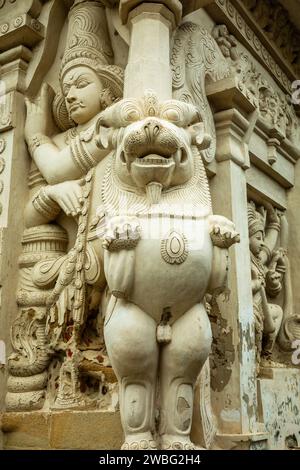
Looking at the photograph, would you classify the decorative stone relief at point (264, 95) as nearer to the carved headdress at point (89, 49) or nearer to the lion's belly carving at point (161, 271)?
the carved headdress at point (89, 49)

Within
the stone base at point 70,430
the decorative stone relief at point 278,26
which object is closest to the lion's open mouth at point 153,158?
the stone base at point 70,430

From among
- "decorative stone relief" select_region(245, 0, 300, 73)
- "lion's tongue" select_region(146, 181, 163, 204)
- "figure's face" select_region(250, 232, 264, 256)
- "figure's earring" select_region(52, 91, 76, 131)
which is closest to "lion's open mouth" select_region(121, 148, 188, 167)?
"lion's tongue" select_region(146, 181, 163, 204)

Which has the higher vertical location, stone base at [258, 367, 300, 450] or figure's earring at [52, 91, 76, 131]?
figure's earring at [52, 91, 76, 131]

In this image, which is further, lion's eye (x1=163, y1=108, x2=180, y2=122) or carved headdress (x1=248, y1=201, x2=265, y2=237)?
carved headdress (x1=248, y1=201, x2=265, y2=237)

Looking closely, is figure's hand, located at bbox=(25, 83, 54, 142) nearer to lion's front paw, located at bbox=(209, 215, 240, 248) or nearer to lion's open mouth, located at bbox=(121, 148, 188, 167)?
lion's open mouth, located at bbox=(121, 148, 188, 167)

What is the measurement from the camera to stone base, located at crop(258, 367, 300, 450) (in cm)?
337

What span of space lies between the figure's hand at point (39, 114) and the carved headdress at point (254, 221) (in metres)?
1.72

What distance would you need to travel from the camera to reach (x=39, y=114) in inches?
138

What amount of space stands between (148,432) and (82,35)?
8.39 ft

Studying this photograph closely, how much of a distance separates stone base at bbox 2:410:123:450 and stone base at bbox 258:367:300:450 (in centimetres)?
118

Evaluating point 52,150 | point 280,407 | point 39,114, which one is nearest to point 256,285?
point 280,407

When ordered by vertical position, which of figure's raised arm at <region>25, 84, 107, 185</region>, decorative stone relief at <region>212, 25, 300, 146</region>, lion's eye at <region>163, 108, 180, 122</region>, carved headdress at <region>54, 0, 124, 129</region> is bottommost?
lion's eye at <region>163, 108, 180, 122</region>

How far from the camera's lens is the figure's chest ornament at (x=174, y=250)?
2.28 metres

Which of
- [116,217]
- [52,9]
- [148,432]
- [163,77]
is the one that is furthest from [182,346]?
[52,9]
